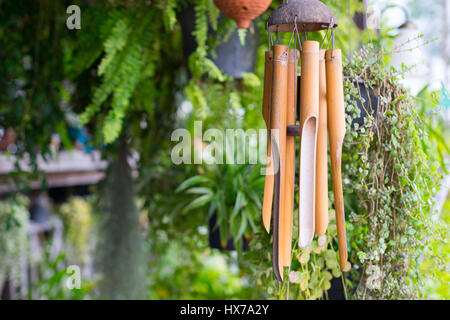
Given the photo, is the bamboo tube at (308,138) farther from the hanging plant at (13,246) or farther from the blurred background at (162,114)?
the hanging plant at (13,246)

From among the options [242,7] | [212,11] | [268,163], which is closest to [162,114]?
[212,11]

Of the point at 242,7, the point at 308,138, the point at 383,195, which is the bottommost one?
the point at 383,195

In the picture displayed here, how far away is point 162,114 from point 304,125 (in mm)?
1126

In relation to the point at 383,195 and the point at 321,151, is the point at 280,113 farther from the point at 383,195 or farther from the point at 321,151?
the point at 383,195

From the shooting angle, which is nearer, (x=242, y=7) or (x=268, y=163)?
(x=268, y=163)

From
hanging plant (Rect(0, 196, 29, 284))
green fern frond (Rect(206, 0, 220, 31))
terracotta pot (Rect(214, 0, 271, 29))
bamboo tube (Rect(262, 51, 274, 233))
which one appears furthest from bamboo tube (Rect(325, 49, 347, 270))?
hanging plant (Rect(0, 196, 29, 284))

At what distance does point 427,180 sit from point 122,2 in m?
1.10

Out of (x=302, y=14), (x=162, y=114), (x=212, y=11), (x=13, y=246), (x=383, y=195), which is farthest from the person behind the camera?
(x=13, y=246)

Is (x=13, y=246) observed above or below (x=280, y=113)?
below

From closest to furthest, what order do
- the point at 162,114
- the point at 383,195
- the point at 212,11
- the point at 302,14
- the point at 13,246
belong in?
1. the point at 302,14
2. the point at 383,195
3. the point at 212,11
4. the point at 162,114
5. the point at 13,246

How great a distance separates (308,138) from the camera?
0.75 metres

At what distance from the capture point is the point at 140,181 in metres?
1.86

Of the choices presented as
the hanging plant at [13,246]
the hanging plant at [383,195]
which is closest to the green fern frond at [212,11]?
the hanging plant at [383,195]

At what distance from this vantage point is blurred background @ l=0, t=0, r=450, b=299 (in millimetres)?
1159
